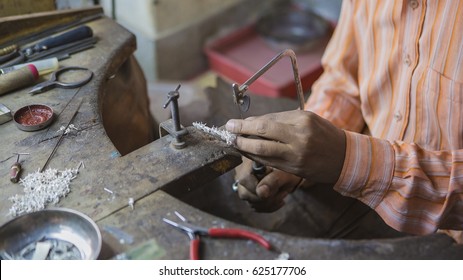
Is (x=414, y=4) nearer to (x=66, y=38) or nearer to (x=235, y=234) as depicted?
(x=235, y=234)

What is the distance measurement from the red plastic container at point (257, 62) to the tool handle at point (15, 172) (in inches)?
86.8

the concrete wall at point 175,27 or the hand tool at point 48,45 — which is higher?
the hand tool at point 48,45

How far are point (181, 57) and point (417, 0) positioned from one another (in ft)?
8.00

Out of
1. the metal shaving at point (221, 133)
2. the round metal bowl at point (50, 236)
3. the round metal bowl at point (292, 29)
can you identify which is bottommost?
the round metal bowl at point (292, 29)

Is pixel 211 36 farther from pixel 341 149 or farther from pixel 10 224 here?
pixel 10 224

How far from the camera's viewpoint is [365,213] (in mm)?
1954

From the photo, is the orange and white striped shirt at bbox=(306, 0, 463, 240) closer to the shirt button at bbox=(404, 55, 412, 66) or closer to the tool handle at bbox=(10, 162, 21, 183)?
the shirt button at bbox=(404, 55, 412, 66)

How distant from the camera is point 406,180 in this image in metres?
1.45

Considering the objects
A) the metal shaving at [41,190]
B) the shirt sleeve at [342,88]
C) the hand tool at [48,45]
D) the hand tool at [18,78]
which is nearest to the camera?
the metal shaving at [41,190]

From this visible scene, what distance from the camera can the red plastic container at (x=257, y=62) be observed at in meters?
3.47

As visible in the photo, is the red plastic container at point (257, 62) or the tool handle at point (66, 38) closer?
the tool handle at point (66, 38)

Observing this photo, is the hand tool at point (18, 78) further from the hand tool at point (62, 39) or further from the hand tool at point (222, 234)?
the hand tool at point (222, 234)

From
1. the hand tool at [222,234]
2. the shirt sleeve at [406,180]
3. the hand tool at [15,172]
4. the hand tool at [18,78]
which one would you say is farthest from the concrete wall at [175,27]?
the hand tool at [222,234]

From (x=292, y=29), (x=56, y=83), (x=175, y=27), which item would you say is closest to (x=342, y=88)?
(x=56, y=83)
